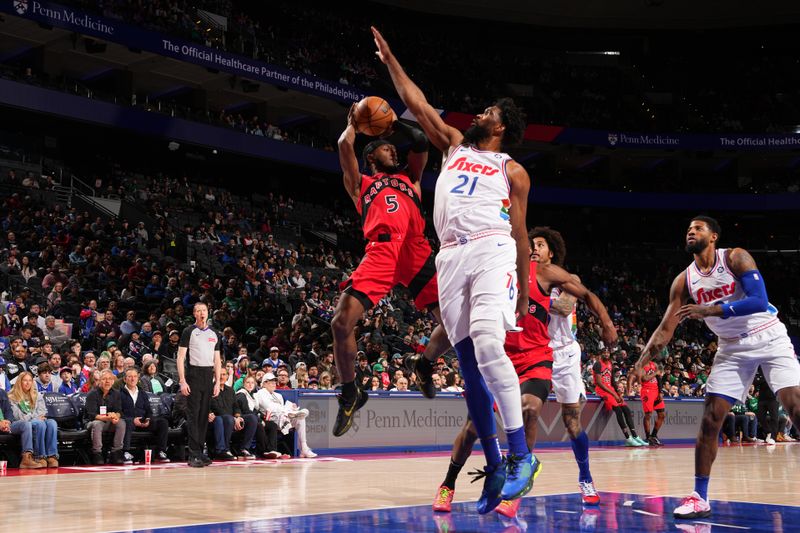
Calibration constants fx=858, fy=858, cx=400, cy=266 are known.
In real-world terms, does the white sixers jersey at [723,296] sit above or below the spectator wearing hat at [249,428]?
above

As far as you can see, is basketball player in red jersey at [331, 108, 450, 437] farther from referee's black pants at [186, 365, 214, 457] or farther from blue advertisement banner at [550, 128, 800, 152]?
blue advertisement banner at [550, 128, 800, 152]

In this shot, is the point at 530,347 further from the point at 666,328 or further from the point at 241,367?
the point at 241,367

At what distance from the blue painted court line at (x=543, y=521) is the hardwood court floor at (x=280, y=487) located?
1.41ft

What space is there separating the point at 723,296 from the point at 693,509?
1.74 metres

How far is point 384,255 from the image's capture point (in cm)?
623

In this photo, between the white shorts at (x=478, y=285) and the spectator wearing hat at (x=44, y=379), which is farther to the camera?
the spectator wearing hat at (x=44, y=379)

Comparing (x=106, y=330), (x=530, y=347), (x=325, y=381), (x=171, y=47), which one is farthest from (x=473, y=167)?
(x=171, y=47)

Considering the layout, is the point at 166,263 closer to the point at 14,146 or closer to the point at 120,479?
the point at 14,146

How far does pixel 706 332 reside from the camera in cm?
3097

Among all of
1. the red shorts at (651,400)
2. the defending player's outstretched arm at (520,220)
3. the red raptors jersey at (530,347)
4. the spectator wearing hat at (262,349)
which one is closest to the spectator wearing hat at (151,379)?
the spectator wearing hat at (262,349)

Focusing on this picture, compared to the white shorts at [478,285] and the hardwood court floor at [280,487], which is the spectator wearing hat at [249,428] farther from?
the white shorts at [478,285]

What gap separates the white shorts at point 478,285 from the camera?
16.5ft

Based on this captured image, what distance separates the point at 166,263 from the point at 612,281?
19.7 m

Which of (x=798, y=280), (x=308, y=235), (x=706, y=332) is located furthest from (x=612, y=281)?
(x=308, y=235)
